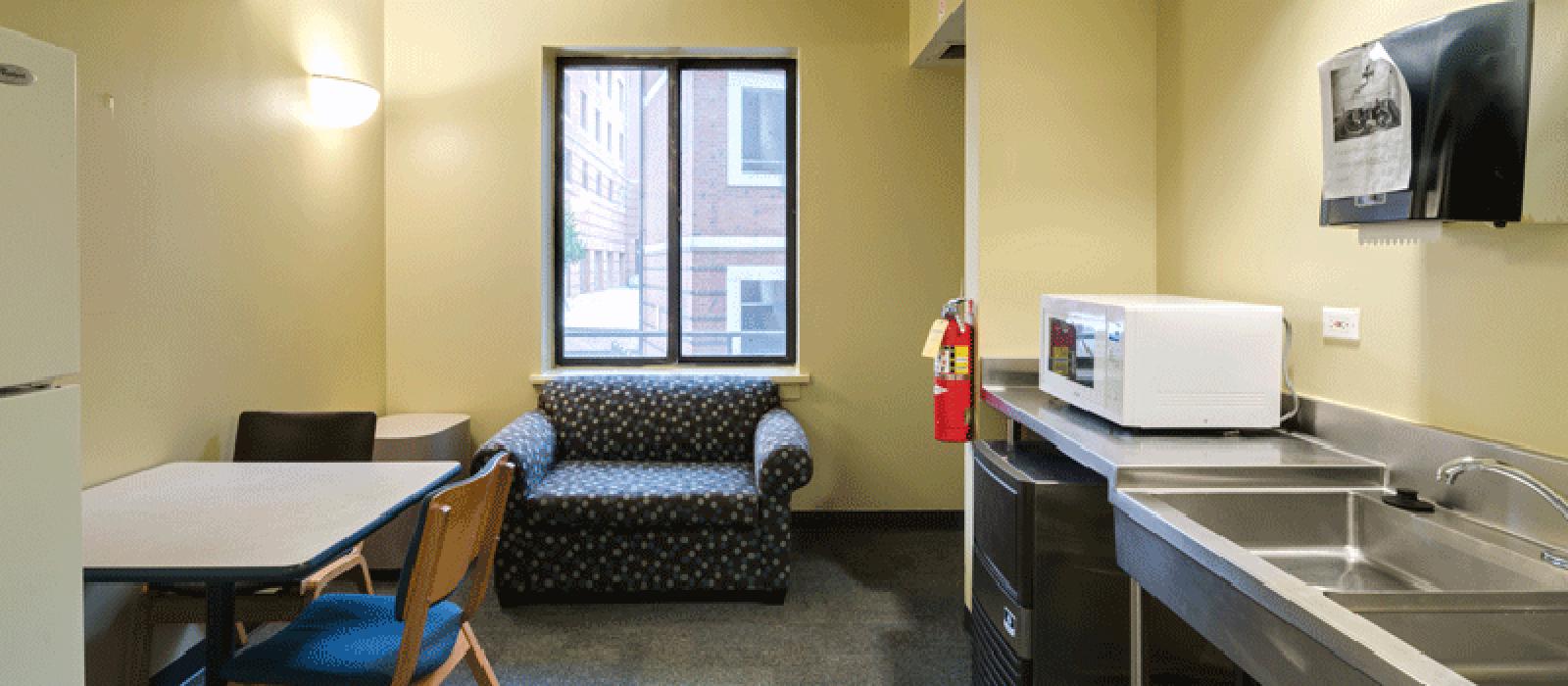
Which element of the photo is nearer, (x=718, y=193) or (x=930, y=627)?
(x=930, y=627)

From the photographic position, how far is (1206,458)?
2035mm

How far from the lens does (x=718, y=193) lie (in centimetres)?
496

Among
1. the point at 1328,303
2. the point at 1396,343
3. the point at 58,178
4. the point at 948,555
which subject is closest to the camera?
the point at 58,178

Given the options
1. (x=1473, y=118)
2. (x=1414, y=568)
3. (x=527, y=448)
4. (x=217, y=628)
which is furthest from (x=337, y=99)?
(x=1414, y=568)

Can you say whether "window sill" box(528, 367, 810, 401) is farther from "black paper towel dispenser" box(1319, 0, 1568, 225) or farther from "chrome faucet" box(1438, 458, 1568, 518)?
"chrome faucet" box(1438, 458, 1568, 518)

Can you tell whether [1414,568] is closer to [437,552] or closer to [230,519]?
[437,552]

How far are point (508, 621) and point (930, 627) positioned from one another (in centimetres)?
152

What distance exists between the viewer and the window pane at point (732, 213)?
4.95 m

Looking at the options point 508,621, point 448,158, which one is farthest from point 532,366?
point 508,621

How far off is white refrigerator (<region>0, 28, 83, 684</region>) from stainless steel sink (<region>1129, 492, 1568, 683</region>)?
1.36 metres

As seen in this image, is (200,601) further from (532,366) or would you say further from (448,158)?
(448,158)

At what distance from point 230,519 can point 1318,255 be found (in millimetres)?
2550

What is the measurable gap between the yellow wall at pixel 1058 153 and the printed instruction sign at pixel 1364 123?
48.7 inches

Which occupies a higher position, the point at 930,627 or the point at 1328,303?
the point at 1328,303
